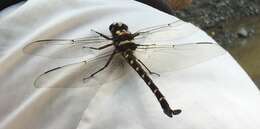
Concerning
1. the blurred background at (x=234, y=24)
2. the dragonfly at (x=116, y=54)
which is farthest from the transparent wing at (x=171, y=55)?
the blurred background at (x=234, y=24)

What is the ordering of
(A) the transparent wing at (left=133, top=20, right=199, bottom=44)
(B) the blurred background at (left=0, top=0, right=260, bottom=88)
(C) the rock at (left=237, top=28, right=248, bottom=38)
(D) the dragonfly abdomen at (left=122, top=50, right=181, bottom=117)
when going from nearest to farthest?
(D) the dragonfly abdomen at (left=122, top=50, right=181, bottom=117), (A) the transparent wing at (left=133, top=20, right=199, bottom=44), (B) the blurred background at (left=0, top=0, right=260, bottom=88), (C) the rock at (left=237, top=28, right=248, bottom=38)

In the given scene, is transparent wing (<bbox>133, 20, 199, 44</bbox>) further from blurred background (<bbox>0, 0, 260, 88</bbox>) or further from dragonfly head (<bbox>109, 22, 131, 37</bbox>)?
blurred background (<bbox>0, 0, 260, 88</bbox>)

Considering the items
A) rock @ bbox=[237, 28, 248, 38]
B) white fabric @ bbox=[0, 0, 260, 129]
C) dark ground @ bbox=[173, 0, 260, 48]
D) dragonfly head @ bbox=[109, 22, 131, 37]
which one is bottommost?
rock @ bbox=[237, 28, 248, 38]

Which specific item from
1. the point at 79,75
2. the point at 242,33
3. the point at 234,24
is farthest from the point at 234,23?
the point at 79,75

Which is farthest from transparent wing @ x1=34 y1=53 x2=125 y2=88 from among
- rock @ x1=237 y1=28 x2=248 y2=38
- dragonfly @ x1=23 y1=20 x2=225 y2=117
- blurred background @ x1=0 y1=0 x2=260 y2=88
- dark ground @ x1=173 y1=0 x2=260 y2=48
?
rock @ x1=237 y1=28 x2=248 y2=38

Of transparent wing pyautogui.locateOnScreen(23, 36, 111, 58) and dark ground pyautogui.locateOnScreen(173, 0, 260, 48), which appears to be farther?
dark ground pyautogui.locateOnScreen(173, 0, 260, 48)

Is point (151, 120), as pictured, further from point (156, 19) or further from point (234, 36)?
point (234, 36)

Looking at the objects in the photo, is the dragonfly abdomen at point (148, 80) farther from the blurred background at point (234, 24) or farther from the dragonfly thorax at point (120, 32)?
the blurred background at point (234, 24)
